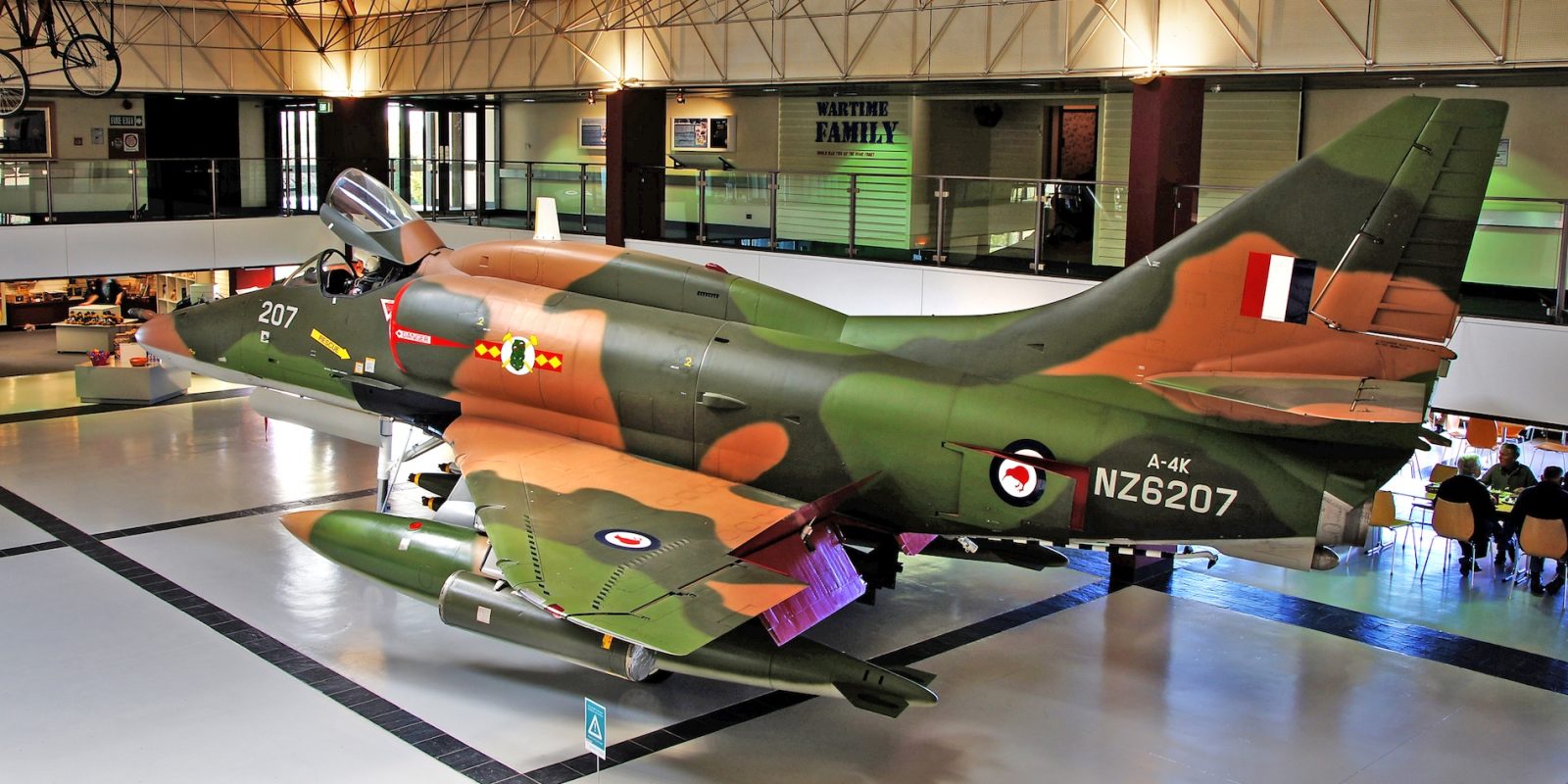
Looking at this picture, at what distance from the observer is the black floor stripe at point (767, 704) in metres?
8.49

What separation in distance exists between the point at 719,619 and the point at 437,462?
29.6 ft

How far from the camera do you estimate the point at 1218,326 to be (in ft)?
30.2

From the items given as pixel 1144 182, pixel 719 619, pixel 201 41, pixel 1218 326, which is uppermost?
pixel 201 41

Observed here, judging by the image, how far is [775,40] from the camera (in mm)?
17391

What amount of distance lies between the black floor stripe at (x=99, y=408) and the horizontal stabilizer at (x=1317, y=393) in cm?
1546

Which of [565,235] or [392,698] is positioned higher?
[565,235]

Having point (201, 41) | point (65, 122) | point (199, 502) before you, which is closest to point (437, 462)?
point (199, 502)

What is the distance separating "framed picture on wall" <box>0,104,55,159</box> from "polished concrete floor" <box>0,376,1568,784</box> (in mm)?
14917

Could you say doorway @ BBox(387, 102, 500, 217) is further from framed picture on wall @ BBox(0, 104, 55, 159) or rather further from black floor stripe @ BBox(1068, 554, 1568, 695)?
black floor stripe @ BBox(1068, 554, 1568, 695)

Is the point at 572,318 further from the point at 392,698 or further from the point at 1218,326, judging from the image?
the point at 1218,326

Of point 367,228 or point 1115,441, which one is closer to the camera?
point 1115,441

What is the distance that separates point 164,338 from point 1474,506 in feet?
43.9

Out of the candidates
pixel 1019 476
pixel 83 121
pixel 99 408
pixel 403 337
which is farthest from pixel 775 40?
pixel 83 121

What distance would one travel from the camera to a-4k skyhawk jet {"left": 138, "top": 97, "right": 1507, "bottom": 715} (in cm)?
848
